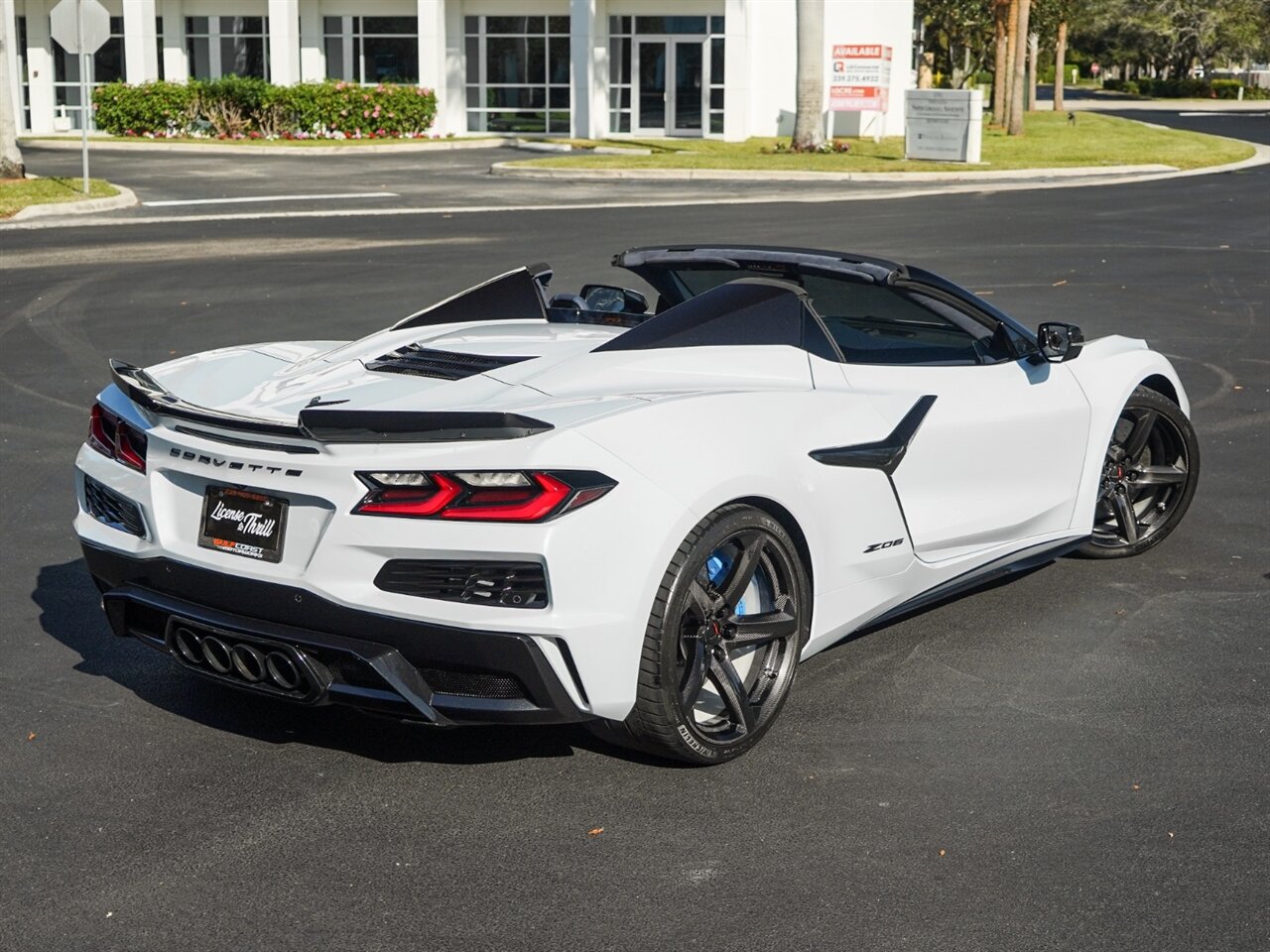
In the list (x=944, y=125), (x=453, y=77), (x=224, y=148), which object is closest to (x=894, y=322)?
(x=944, y=125)

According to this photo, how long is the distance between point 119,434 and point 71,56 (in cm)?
4801

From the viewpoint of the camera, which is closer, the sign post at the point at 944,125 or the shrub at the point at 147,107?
the sign post at the point at 944,125


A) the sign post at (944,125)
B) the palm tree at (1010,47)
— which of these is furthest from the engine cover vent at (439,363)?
the palm tree at (1010,47)

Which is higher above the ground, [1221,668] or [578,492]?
[578,492]

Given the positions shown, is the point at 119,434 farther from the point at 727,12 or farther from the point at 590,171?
the point at 727,12

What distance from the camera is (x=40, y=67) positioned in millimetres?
48344

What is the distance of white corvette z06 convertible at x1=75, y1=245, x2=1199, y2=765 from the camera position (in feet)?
13.7

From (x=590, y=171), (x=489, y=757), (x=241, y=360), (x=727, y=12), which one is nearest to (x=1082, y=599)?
(x=489, y=757)

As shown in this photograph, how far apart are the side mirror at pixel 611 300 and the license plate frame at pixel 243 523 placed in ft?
6.32

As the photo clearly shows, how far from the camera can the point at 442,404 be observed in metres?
4.62

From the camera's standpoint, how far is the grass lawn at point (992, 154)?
32469mm

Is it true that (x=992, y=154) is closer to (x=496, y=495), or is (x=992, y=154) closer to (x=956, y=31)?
A: (x=956, y=31)

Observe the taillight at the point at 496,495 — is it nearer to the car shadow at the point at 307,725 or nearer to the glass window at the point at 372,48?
the car shadow at the point at 307,725

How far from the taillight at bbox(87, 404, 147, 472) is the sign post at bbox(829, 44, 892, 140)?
36.0m
